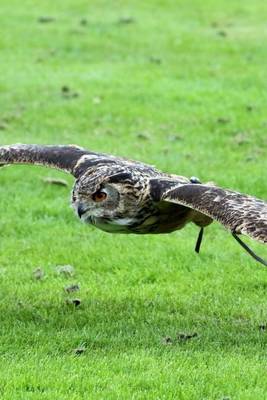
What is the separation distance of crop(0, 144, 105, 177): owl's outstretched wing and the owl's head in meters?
0.68

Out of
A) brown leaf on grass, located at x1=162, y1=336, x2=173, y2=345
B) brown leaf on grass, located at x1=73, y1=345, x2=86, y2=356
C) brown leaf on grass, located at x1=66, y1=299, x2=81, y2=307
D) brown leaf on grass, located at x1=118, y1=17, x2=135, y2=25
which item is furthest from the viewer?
brown leaf on grass, located at x1=118, y1=17, x2=135, y2=25

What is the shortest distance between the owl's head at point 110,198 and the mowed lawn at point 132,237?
0.84 m

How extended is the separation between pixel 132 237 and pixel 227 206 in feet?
12.8

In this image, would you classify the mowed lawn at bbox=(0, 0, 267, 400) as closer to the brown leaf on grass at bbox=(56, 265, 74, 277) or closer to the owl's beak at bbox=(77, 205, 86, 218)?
the brown leaf on grass at bbox=(56, 265, 74, 277)

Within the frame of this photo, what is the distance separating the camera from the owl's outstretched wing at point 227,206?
8.71 metres

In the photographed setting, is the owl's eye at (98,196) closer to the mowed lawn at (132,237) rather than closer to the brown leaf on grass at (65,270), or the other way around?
the mowed lawn at (132,237)

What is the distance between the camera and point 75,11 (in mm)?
26641

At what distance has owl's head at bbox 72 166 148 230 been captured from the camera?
10.1 metres

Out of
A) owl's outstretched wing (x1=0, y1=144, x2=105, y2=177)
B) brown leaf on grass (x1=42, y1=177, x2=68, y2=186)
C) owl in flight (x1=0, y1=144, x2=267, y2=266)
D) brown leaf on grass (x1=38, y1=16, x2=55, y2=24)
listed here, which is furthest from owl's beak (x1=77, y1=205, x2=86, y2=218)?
brown leaf on grass (x1=38, y1=16, x2=55, y2=24)

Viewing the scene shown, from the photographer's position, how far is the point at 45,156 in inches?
436

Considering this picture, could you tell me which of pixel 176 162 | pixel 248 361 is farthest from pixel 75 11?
pixel 248 361

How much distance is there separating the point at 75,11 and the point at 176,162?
11.7 m

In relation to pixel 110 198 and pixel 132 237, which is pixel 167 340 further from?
pixel 132 237

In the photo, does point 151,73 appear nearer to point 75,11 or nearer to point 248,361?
point 75,11
